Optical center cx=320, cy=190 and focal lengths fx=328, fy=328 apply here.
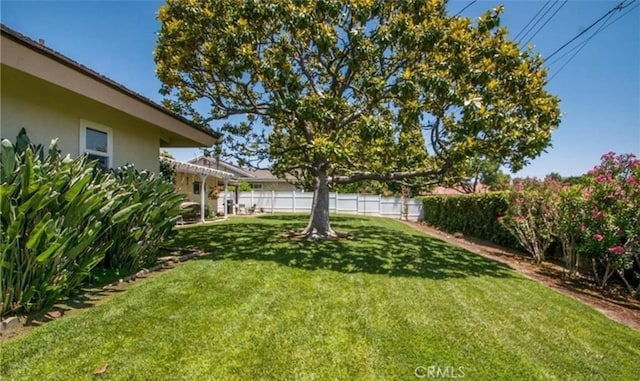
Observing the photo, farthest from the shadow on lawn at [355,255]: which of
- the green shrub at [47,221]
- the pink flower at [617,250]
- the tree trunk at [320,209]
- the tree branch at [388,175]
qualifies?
the green shrub at [47,221]

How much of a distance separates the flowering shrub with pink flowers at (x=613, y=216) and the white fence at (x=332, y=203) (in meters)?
19.2

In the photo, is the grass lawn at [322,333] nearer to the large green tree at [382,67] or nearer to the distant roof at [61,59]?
the distant roof at [61,59]

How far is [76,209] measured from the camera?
153 inches

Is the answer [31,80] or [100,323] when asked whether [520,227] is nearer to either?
[100,323]

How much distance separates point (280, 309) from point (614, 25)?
11.8 m

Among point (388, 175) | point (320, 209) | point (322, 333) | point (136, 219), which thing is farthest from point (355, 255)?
point (136, 219)

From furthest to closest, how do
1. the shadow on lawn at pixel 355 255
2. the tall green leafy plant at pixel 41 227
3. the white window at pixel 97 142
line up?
the shadow on lawn at pixel 355 255 < the white window at pixel 97 142 < the tall green leafy plant at pixel 41 227

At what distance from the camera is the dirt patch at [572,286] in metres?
5.32

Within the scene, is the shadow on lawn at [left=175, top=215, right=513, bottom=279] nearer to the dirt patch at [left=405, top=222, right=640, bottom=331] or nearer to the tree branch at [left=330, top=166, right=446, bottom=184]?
the dirt patch at [left=405, top=222, right=640, bottom=331]

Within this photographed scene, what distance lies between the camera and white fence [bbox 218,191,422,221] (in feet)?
88.5

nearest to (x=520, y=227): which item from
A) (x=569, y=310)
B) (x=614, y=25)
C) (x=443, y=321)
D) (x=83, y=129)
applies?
(x=569, y=310)

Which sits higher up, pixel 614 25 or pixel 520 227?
pixel 614 25

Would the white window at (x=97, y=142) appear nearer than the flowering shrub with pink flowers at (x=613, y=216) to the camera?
No

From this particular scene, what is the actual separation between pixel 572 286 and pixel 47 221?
9.04 meters
